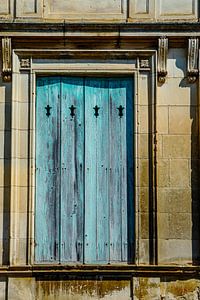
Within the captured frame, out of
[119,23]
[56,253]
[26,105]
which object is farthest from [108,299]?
[119,23]

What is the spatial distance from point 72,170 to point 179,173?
5.05 ft

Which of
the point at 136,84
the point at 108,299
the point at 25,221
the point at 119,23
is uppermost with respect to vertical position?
the point at 119,23

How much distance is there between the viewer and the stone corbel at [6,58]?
12.3 meters

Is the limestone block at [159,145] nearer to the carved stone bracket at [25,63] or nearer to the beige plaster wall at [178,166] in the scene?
the beige plaster wall at [178,166]

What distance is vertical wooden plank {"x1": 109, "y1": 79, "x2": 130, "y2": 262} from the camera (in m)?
12.2

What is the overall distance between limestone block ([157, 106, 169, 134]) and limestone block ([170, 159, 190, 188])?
1.51ft

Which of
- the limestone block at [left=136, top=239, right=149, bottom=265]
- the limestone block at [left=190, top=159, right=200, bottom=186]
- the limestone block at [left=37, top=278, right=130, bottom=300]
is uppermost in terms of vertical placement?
the limestone block at [left=190, top=159, right=200, bottom=186]

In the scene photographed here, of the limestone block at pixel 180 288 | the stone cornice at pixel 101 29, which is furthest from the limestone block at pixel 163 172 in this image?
the stone cornice at pixel 101 29

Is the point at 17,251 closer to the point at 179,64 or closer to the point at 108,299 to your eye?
the point at 108,299

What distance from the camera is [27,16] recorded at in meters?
12.5

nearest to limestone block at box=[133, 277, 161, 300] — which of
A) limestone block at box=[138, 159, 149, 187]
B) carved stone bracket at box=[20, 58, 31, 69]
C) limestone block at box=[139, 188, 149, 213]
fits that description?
limestone block at box=[139, 188, 149, 213]

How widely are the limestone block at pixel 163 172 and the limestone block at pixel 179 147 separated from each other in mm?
139

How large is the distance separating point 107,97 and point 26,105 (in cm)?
119

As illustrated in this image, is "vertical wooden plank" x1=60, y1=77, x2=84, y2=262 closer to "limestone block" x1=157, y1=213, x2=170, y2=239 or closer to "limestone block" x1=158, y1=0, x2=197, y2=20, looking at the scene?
"limestone block" x1=157, y1=213, x2=170, y2=239
